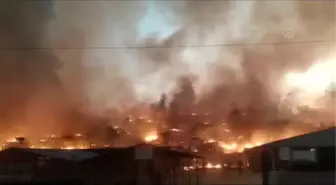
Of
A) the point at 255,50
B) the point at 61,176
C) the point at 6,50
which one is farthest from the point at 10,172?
the point at 255,50

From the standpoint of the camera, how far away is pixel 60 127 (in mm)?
31953

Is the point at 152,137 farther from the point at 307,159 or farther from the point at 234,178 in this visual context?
the point at 307,159

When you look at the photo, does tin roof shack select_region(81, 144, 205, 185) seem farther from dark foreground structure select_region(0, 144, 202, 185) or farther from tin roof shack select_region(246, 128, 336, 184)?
tin roof shack select_region(246, 128, 336, 184)

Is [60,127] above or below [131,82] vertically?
below

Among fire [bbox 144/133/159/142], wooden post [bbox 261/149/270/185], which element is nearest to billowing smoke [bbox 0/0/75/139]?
fire [bbox 144/133/159/142]

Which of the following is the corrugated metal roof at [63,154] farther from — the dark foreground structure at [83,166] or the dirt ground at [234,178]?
the dirt ground at [234,178]

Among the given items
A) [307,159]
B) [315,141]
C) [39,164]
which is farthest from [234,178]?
[39,164]

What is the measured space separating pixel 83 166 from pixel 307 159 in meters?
7.89

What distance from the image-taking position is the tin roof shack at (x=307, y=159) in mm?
15164

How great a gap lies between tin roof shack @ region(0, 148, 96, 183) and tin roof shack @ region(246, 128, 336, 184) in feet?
22.4

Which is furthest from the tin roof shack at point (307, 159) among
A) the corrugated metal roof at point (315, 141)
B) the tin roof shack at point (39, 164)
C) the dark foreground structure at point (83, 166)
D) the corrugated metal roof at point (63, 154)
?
the tin roof shack at point (39, 164)

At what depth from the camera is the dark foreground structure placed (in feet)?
54.3

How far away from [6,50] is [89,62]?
5.73 m

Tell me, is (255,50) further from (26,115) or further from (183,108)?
(26,115)
